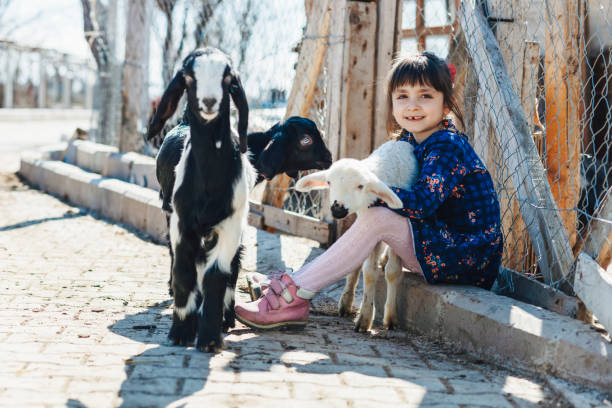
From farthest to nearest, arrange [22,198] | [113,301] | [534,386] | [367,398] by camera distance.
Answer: [22,198] < [113,301] < [534,386] < [367,398]

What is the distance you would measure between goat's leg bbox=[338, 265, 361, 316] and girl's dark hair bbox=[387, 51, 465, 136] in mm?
1103

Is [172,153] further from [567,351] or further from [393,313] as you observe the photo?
[567,351]

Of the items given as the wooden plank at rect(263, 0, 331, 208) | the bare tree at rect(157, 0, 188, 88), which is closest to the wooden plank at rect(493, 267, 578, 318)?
the wooden plank at rect(263, 0, 331, 208)

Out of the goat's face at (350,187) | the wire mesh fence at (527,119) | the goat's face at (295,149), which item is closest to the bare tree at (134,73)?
the goat's face at (295,149)

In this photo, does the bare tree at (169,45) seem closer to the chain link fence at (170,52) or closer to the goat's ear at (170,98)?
the chain link fence at (170,52)

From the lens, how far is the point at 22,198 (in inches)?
342

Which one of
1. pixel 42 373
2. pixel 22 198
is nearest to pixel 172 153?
pixel 42 373

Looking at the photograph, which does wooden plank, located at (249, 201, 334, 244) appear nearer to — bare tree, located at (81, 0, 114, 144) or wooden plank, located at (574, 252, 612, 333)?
wooden plank, located at (574, 252, 612, 333)

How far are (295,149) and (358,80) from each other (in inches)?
35.1

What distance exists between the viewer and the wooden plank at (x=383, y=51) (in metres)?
5.09

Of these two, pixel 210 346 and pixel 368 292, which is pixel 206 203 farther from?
pixel 368 292

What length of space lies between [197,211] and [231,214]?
0.51ft

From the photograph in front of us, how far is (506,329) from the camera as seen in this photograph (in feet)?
10.4

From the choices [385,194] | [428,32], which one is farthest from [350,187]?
[428,32]
